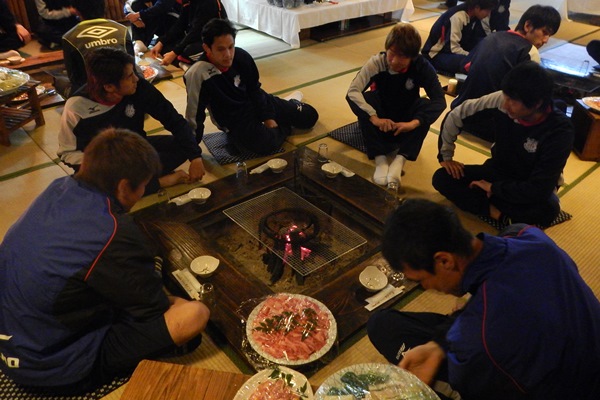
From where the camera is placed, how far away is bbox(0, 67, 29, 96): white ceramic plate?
349 centimetres

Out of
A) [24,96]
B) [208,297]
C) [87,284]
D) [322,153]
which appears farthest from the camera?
[24,96]

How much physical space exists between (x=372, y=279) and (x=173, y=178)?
5.22 ft

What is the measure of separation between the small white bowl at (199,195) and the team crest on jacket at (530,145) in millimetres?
1862

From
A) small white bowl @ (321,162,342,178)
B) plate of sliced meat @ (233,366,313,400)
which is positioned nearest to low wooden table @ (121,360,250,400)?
plate of sliced meat @ (233,366,313,400)

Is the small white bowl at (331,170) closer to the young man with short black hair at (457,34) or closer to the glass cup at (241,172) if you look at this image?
the glass cup at (241,172)

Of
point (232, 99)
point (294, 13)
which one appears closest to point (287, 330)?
point (232, 99)

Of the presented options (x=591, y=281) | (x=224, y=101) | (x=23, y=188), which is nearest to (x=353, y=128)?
(x=224, y=101)

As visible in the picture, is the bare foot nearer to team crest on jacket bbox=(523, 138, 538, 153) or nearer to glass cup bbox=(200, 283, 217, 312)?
glass cup bbox=(200, 283, 217, 312)

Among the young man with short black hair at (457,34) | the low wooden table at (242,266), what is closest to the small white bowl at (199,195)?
the low wooden table at (242,266)

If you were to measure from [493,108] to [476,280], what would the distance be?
1.86m

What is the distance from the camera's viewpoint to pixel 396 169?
327 cm

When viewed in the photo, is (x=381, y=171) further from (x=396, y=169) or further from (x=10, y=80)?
(x=10, y=80)

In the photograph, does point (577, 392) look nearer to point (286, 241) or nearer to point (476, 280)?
point (476, 280)

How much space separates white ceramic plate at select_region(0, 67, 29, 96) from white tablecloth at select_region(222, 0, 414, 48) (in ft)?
10.3
